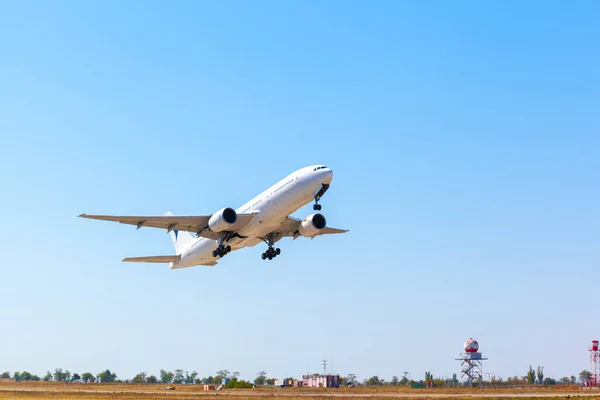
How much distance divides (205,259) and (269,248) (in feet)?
19.9

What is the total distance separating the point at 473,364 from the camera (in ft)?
358

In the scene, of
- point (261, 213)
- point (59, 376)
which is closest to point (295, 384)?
point (261, 213)

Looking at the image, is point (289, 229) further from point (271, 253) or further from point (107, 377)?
point (107, 377)

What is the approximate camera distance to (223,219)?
185ft

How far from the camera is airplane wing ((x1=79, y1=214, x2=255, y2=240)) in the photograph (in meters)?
56.7

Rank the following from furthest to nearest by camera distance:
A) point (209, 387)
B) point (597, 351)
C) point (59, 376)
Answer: point (59, 376), point (597, 351), point (209, 387)

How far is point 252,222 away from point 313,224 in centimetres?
617

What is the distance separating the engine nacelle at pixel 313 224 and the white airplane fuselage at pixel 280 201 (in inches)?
130

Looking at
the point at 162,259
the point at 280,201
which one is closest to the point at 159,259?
the point at 162,259

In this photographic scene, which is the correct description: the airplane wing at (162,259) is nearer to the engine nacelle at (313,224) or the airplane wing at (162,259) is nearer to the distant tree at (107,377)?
the engine nacelle at (313,224)

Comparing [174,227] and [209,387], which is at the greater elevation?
[174,227]

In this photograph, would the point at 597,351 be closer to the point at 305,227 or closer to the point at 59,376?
the point at 305,227

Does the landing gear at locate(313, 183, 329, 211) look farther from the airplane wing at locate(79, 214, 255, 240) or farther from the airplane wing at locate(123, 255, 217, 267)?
the airplane wing at locate(123, 255, 217, 267)

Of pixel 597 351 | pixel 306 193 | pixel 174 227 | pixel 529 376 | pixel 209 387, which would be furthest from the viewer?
pixel 529 376
